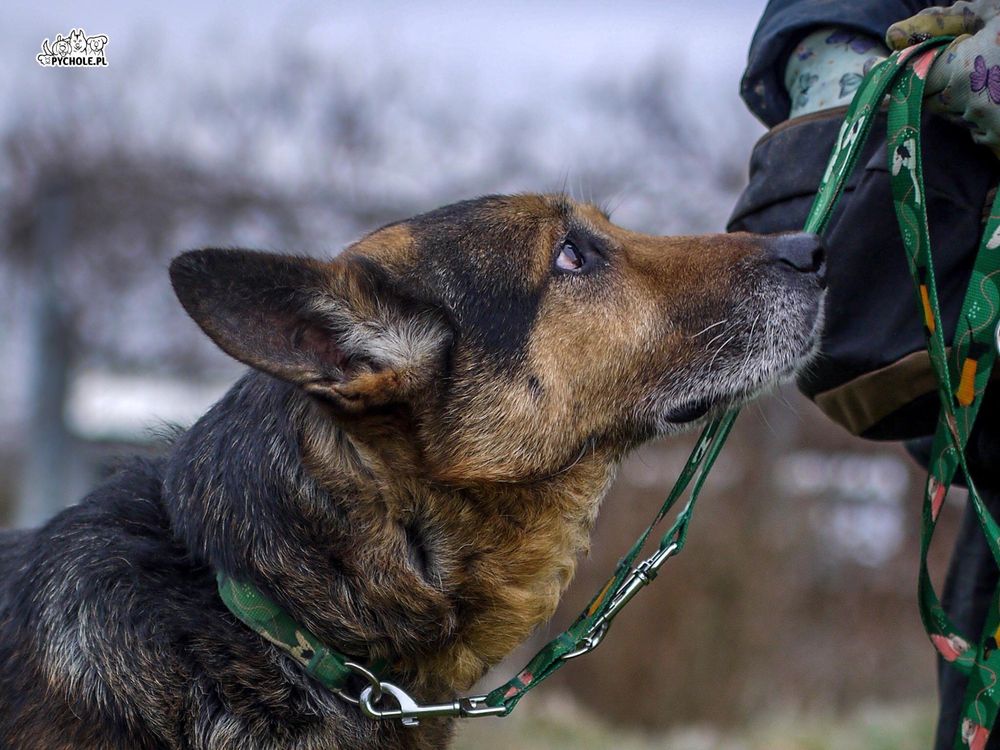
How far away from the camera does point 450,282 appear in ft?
10.4

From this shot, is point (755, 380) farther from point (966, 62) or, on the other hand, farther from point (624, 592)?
point (966, 62)

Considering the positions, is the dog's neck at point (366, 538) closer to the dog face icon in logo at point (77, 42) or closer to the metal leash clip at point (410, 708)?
the metal leash clip at point (410, 708)

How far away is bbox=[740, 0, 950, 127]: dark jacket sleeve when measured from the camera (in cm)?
300

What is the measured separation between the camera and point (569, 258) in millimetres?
3346

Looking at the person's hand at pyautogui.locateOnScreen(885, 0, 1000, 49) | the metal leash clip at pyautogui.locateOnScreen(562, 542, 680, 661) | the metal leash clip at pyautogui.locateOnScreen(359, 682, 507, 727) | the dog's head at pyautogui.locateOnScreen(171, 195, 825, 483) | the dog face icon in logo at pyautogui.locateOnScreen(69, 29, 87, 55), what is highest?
the dog face icon in logo at pyautogui.locateOnScreen(69, 29, 87, 55)

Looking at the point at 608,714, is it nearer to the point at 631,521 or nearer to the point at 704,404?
the point at 631,521

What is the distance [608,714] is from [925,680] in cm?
336

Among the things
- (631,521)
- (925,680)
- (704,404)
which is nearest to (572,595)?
(631,521)

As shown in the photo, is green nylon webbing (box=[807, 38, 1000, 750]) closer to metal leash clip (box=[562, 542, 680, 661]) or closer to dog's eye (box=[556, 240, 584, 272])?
metal leash clip (box=[562, 542, 680, 661])

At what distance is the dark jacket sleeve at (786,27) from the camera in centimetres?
300

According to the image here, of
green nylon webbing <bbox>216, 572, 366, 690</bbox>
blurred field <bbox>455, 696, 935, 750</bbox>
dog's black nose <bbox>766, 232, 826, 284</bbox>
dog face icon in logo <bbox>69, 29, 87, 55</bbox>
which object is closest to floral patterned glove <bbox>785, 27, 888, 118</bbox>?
dog's black nose <bbox>766, 232, 826, 284</bbox>

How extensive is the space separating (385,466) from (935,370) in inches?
59.8

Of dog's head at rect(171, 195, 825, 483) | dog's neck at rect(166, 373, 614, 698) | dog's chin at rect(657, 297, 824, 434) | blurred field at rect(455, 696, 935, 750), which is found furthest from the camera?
blurred field at rect(455, 696, 935, 750)

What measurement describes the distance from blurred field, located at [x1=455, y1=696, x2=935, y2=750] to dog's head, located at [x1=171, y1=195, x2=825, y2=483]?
4221 mm
